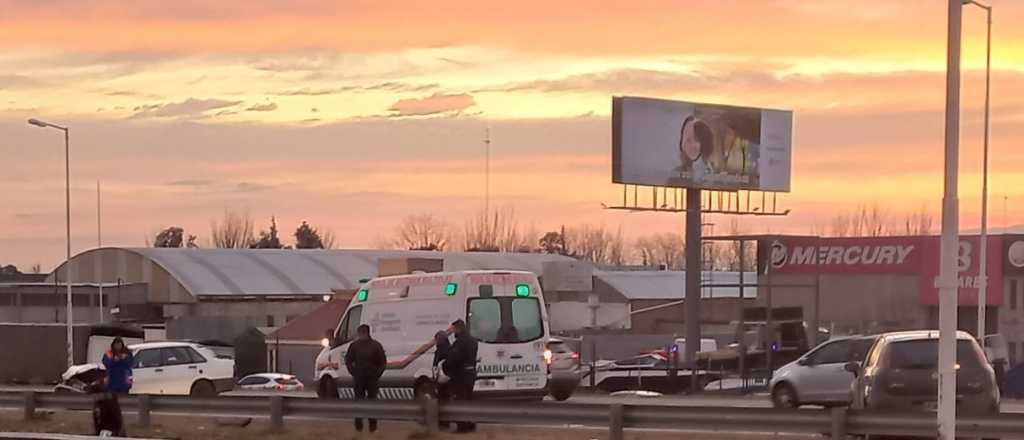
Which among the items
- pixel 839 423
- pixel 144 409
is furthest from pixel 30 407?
pixel 839 423

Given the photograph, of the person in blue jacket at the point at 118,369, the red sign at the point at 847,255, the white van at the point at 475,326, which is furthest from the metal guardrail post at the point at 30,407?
the red sign at the point at 847,255

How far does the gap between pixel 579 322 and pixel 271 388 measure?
2668 cm

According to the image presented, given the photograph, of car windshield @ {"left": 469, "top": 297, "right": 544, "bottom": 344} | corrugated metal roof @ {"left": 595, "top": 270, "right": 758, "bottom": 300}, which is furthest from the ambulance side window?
corrugated metal roof @ {"left": 595, "top": 270, "right": 758, "bottom": 300}

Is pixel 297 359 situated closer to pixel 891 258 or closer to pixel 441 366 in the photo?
pixel 891 258

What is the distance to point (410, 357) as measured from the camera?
23.3m

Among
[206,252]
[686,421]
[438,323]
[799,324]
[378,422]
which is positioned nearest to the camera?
[686,421]

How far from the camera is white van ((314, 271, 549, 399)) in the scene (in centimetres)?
2255

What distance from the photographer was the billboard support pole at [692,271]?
56969mm

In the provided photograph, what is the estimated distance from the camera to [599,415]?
18.1m

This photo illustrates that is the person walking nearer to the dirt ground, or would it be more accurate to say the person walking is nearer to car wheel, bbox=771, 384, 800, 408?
the dirt ground

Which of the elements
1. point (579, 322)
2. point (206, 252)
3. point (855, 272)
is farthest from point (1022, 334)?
point (206, 252)

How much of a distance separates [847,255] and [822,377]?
1177 inches

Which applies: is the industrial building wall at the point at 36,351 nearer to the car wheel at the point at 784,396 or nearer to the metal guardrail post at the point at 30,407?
the metal guardrail post at the point at 30,407

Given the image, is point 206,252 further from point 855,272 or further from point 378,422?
point 378,422
